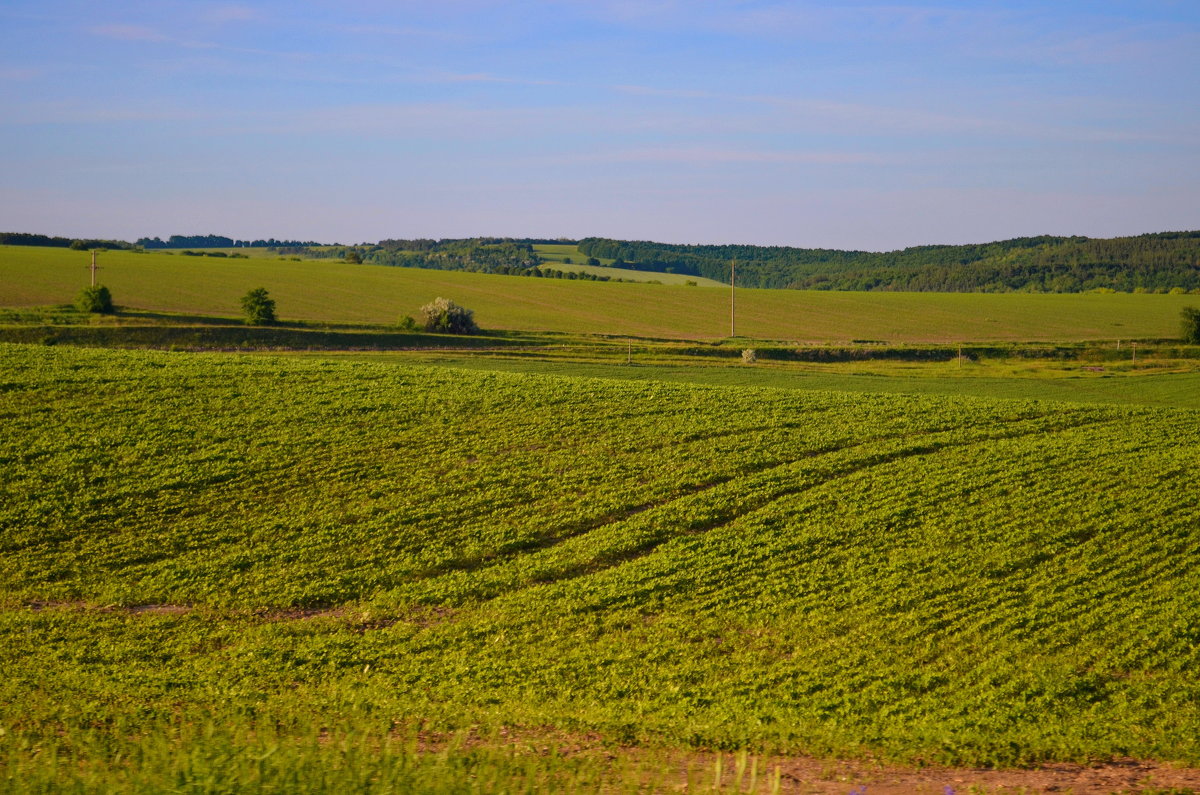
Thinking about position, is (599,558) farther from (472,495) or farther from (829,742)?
(829,742)

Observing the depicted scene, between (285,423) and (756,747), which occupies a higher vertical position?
(285,423)

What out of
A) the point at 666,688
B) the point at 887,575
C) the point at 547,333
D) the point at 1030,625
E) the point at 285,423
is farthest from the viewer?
the point at 547,333

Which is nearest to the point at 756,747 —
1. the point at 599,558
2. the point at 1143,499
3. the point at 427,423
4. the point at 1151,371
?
the point at 599,558

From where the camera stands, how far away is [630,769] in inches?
309

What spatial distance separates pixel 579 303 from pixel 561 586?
89690 millimetres

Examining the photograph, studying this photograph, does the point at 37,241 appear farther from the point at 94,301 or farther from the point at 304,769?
the point at 304,769

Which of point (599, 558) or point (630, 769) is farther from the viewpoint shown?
point (599, 558)

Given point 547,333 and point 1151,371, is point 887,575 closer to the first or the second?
point 1151,371

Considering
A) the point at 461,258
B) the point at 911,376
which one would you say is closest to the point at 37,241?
the point at 461,258

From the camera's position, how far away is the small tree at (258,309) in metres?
65.2

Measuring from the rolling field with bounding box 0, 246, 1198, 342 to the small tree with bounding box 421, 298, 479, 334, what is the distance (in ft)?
25.9

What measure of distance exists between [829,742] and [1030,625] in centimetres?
512

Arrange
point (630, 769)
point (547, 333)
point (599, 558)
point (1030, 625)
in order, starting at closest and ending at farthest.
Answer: point (630, 769)
point (1030, 625)
point (599, 558)
point (547, 333)

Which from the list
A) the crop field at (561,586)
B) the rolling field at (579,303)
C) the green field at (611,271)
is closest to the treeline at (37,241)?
the rolling field at (579,303)
